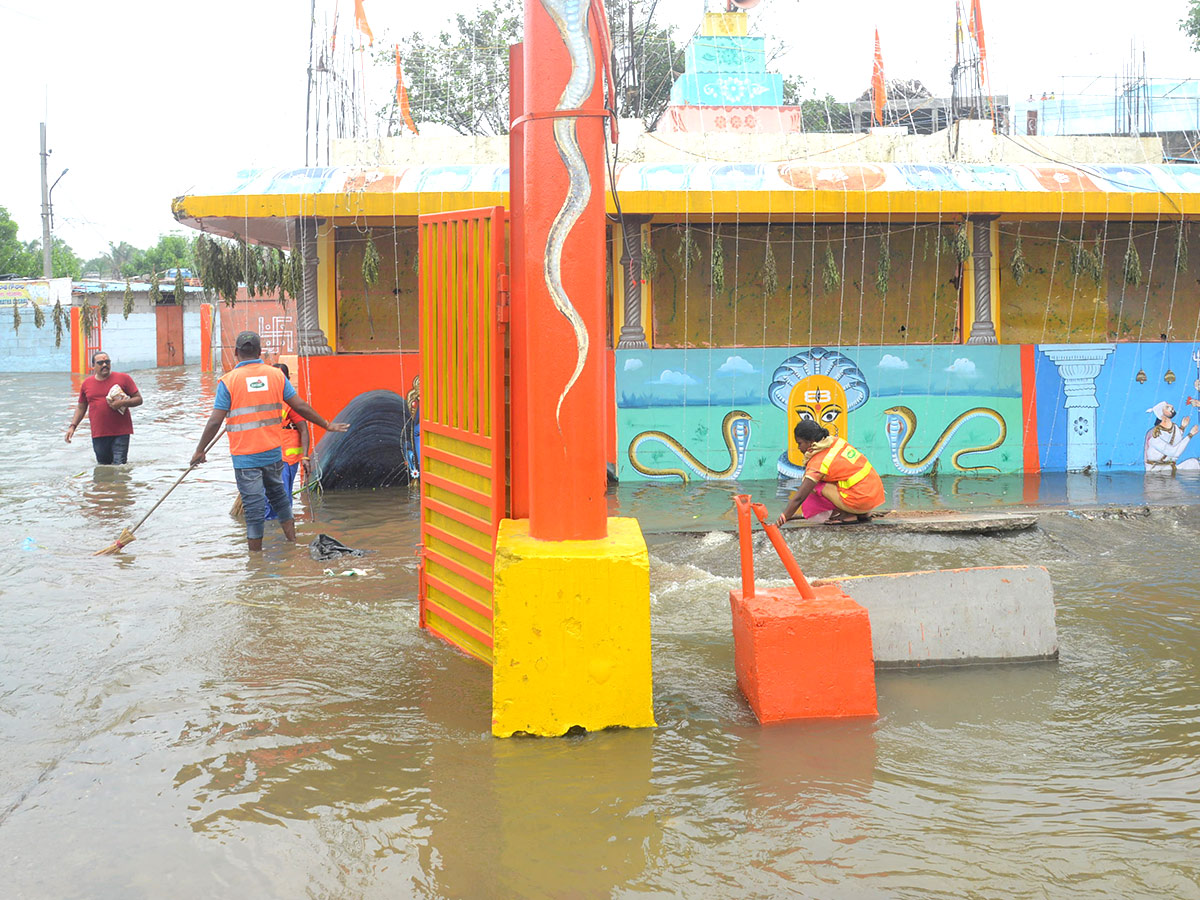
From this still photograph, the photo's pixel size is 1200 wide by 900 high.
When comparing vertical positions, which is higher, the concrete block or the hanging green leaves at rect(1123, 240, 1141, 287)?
the hanging green leaves at rect(1123, 240, 1141, 287)

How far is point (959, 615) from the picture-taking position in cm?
568

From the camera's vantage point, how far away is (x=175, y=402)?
75.9ft

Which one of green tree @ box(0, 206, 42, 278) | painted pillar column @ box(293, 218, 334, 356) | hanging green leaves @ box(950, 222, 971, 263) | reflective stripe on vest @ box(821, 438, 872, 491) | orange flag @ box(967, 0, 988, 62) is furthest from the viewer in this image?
green tree @ box(0, 206, 42, 278)

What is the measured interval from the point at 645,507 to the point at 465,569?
5405mm

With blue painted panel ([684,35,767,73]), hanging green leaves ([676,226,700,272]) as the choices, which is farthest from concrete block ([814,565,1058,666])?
blue painted panel ([684,35,767,73])

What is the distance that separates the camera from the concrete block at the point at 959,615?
18.5 ft

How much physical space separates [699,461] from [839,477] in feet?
15.4

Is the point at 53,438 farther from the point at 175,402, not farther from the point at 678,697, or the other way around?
the point at 678,697

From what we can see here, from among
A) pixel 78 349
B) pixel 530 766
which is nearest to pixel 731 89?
pixel 530 766

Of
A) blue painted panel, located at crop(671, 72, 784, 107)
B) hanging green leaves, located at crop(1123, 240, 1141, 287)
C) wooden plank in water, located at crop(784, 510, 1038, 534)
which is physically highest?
blue painted panel, located at crop(671, 72, 784, 107)

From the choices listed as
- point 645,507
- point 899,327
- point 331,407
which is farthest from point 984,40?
point 331,407

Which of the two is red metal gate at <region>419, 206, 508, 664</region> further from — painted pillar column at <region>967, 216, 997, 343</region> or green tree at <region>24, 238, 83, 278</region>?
green tree at <region>24, 238, 83, 278</region>

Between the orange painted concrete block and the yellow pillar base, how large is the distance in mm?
554

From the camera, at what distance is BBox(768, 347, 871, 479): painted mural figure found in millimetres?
13008
